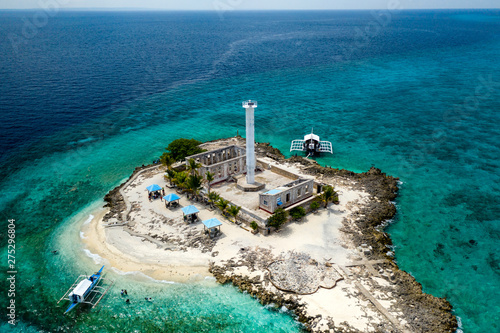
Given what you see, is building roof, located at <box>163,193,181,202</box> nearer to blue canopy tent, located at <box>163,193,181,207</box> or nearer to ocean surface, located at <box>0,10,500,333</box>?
blue canopy tent, located at <box>163,193,181,207</box>

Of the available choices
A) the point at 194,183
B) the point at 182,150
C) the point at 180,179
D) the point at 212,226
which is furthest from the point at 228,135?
the point at 212,226

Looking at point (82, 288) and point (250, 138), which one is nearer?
point (82, 288)

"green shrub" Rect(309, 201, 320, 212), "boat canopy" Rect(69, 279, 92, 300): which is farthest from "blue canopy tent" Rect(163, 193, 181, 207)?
"green shrub" Rect(309, 201, 320, 212)

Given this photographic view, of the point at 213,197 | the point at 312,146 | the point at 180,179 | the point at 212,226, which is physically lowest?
the point at 312,146

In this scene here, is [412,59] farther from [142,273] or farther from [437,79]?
[142,273]

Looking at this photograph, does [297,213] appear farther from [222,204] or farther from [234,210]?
[222,204]


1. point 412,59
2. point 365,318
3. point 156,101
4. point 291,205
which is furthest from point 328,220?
point 412,59
